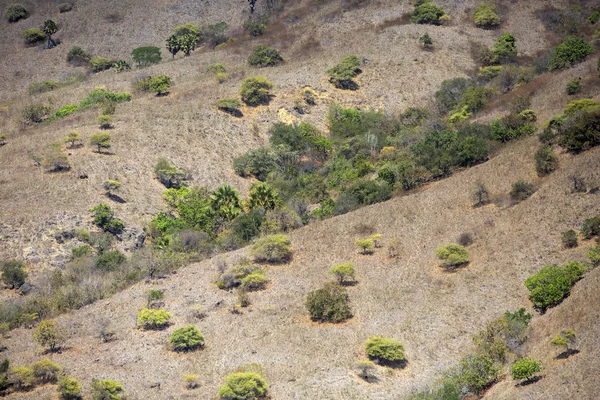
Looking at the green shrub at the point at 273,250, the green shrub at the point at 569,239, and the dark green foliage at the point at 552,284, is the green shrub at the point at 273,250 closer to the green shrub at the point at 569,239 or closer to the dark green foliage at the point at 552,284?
the dark green foliage at the point at 552,284

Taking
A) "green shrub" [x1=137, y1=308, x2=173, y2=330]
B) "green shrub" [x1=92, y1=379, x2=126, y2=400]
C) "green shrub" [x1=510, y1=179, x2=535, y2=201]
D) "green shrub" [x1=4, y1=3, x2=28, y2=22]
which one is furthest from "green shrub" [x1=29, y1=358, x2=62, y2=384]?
"green shrub" [x1=4, y1=3, x2=28, y2=22]

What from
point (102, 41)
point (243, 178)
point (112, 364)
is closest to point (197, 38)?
point (102, 41)

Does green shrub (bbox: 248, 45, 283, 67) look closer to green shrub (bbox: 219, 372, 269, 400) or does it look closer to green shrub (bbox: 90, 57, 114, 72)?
green shrub (bbox: 90, 57, 114, 72)

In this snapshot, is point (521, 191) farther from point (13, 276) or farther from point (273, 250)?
point (13, 276)

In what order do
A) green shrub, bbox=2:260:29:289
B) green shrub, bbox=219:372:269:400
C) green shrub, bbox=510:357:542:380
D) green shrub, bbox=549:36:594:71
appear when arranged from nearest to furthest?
green shrub, bbox=510:357:542:380
green shrub, bbox=219:372:269:400
green shrub, bbox=2:260:29:289
green shrub, bbox=549:36:594:71

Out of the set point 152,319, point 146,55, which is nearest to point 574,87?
point 152,319

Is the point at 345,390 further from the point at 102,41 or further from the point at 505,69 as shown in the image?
the point at 102,41
